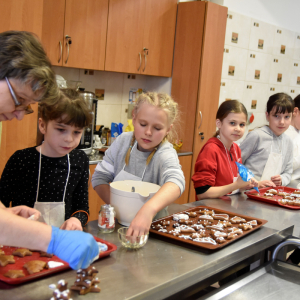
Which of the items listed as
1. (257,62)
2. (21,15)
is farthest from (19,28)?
(257,62)

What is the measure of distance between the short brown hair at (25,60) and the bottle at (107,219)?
0.47 meters

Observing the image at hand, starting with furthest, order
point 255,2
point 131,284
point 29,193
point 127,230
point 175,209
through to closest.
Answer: point 255,2
point 175,209
point 29,193
point 127,230
point 131,284

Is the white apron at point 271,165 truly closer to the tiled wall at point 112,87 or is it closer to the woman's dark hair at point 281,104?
the woman's dark hair at point 281,104

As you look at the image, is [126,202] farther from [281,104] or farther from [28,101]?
[281,104]

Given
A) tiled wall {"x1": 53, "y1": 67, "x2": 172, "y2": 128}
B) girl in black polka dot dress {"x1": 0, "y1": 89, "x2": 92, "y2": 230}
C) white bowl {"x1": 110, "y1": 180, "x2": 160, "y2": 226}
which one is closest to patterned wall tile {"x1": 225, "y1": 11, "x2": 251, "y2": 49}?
tiled wall {"x1": 53, "y1": 67, "x2": 172, "y2": 128}

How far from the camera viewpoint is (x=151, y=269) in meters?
1.03

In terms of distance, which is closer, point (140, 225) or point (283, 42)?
point (140, 225)

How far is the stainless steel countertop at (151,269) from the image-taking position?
2.87 ft

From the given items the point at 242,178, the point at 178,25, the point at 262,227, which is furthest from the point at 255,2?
the point at 262,227

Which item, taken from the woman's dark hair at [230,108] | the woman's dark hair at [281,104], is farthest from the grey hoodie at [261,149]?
the woman's dark hair at [230,108]

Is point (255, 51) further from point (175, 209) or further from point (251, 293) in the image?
point (251, 293)

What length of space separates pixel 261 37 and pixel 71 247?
4.24 m

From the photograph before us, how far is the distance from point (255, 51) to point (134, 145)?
3.32 metres

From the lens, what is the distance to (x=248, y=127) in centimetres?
460
